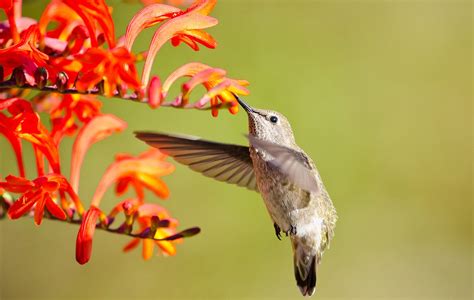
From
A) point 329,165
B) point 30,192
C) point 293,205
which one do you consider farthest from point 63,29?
point 329,165

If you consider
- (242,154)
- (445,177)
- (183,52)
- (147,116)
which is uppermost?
(242,154)

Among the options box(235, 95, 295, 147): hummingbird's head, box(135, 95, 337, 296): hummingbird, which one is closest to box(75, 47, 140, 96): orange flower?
box(135, 95, 337, 296): hummingbird

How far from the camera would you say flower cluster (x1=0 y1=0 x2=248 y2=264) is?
6.74 feet

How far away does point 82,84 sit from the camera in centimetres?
202

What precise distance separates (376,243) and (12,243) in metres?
2.95

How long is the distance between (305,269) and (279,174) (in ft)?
1.68

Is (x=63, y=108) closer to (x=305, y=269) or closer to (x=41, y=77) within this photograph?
(x=41, y=77)

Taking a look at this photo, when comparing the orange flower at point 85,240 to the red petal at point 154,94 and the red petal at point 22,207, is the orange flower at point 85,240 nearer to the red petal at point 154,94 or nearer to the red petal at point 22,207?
the red petal at point 22,207

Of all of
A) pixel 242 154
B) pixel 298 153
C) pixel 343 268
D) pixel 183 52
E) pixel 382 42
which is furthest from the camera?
pixel 382 42

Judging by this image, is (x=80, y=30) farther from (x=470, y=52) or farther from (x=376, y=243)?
(x=470, y=52)

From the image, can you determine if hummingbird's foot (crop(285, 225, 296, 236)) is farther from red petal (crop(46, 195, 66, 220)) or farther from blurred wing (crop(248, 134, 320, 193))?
red petal (crop(46, 195, 66, 220))

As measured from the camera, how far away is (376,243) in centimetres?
632

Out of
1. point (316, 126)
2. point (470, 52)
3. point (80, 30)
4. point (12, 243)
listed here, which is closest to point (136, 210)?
point (80, 30)

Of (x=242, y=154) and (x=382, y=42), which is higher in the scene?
(x=242, y=154)
